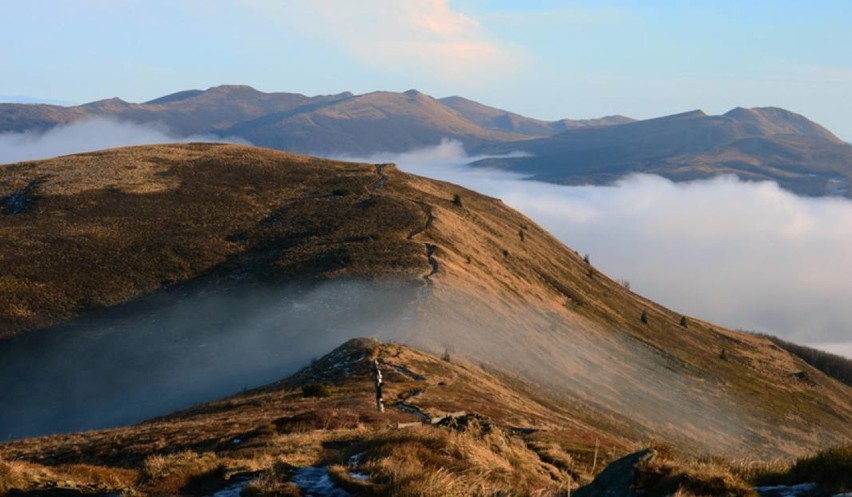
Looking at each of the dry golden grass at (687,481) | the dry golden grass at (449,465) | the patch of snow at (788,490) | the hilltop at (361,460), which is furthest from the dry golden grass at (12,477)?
the patch of snow at (788,490)

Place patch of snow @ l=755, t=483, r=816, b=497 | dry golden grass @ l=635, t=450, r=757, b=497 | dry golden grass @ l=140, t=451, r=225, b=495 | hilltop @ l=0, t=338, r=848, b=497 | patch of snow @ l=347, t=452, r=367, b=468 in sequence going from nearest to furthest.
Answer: dry golden grass @ l=635, t=450, r=757, b=497 → patch of snow @ l=755, t=483, r=816, b=497 → hilltop @ l=0, t=338, r=848, b=497 → dry golden grass @ l=140, t=451, r=225, b=495 → patch of snow @ l=347, t=452, r=367, b=468

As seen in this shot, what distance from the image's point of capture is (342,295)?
243ft

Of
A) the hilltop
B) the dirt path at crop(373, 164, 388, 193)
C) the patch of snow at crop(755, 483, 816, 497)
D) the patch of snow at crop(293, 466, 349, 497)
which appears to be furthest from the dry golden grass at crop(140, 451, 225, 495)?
the dirt path at crop(373, 164, 388, 193)

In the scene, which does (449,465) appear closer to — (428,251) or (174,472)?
(174,472)

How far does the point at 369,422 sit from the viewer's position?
93.9 ft

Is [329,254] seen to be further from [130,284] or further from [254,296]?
[130,284]

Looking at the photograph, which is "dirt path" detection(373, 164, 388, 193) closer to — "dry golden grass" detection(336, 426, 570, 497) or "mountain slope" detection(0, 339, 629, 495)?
"mountain slope" detection(0, 339, 629, 495)

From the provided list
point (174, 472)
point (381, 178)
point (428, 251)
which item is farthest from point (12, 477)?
point (381, 178)

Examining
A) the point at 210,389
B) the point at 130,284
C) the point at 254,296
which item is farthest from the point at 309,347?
the point at 130,284

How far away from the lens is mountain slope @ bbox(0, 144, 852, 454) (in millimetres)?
68000

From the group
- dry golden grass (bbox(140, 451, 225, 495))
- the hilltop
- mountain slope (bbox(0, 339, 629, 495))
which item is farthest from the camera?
mountain slope (bbox(0, 339, 629, 495))

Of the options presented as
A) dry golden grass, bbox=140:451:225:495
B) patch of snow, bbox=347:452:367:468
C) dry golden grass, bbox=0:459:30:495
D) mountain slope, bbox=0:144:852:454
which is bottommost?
mountain slope, bbox=0:144:852:454

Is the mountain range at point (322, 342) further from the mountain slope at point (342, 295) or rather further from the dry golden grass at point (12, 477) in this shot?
the mountain slope at point (342, 295)

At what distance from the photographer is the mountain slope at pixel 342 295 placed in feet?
223
